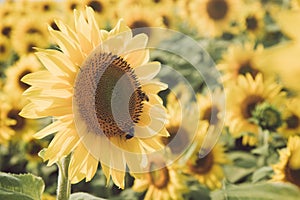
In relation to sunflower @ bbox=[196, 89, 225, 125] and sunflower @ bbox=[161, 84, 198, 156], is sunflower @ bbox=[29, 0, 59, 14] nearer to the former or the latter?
sunflower @ bbox=[196, 89, 225, 125]

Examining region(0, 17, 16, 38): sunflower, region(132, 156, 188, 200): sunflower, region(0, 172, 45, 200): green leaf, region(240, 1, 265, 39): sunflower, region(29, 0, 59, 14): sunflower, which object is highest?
region(29, 0, 59, 14): sunflower

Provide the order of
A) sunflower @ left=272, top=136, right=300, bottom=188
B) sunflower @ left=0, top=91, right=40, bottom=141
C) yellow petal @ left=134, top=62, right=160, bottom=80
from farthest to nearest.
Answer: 1. sunflower @ left=0, top=91, right=40, bottom=141
2. sunflower @ left=272, top=136, right=300, bottom=188
3. yellow petal @ left=134, top=62, right=160, bottom=80

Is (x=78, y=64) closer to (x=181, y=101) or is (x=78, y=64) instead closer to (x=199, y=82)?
(x=181, y=101)

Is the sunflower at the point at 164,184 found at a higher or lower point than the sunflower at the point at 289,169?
lower

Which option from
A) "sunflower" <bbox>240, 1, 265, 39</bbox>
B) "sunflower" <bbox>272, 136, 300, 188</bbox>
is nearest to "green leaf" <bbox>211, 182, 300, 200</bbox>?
"sunflower" <bbox>272, 136, 300, 188</bbox>

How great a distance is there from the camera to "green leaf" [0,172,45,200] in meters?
0.92

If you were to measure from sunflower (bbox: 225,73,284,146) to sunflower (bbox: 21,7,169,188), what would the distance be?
985mm

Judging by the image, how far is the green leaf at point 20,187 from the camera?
36.3 inches

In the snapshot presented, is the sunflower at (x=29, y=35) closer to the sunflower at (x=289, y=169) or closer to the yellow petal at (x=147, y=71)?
the sunflower at (x=289, y=169)

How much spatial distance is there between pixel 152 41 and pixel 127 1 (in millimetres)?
465

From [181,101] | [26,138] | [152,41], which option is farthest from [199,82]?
[26,138]

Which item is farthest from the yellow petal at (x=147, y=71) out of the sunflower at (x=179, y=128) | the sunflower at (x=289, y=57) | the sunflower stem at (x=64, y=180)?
the sunflower at (x=179, y=128)

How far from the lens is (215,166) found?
1900mm

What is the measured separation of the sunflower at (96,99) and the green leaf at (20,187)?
9 centimetres
